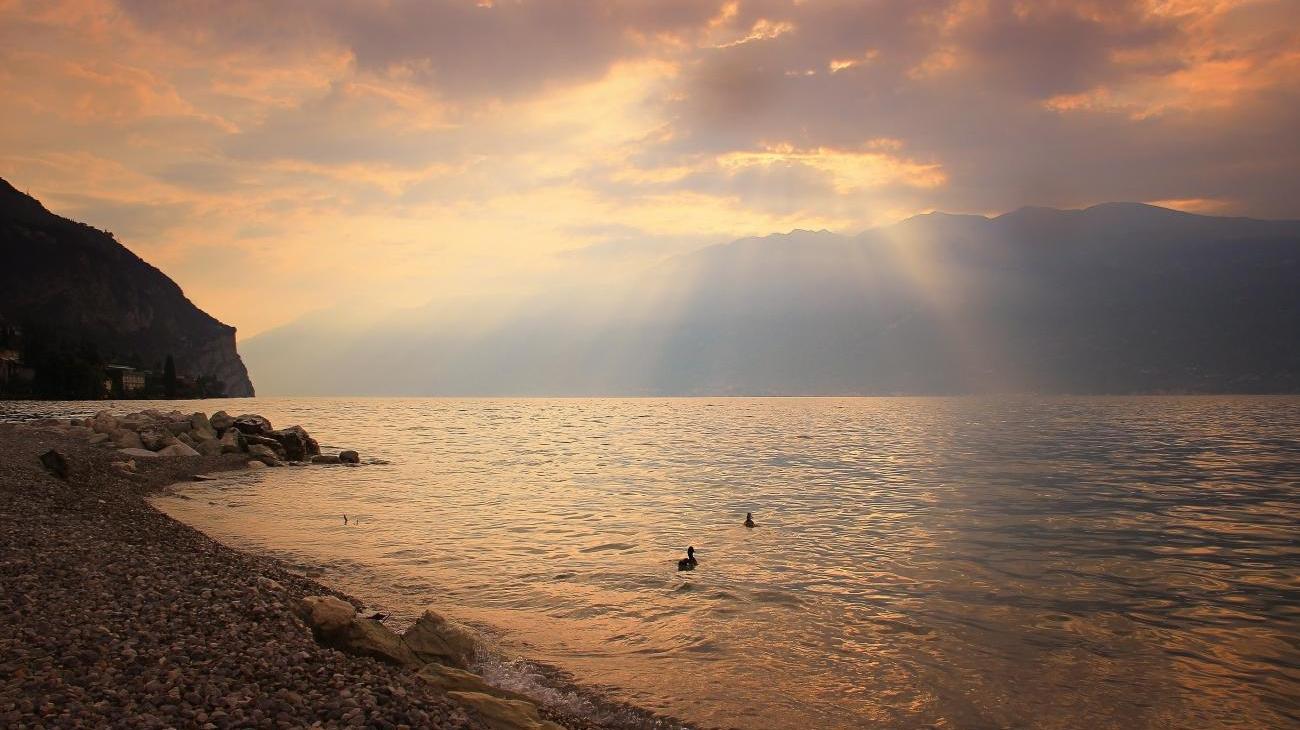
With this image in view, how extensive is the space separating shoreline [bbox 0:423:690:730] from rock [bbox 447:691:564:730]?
0.05 metres

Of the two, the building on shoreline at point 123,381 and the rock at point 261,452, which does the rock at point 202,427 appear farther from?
the building on shoreline at point 123,381

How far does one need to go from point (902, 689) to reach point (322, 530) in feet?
56.8

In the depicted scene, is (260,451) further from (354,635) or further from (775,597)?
(775,597)

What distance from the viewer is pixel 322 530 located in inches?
799

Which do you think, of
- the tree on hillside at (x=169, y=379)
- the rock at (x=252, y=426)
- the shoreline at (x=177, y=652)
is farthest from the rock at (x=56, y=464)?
the tree on hillside at (x=169, y=379)

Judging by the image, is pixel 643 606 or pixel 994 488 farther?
pixel 994 488

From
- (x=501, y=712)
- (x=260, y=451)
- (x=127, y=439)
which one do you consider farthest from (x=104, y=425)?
(x=501, y=712)

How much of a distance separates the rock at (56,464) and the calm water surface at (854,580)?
4.22 m

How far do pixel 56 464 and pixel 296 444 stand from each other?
18.9 meters

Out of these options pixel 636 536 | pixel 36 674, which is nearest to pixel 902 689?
pixel 36 674

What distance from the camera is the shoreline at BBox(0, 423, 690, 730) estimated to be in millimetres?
6289

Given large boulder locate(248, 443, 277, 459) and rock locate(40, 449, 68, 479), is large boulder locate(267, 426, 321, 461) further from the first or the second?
rock locate(40, 449, 68, 479)

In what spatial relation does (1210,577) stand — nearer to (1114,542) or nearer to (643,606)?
(1114,542)

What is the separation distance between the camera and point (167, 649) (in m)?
7.67
